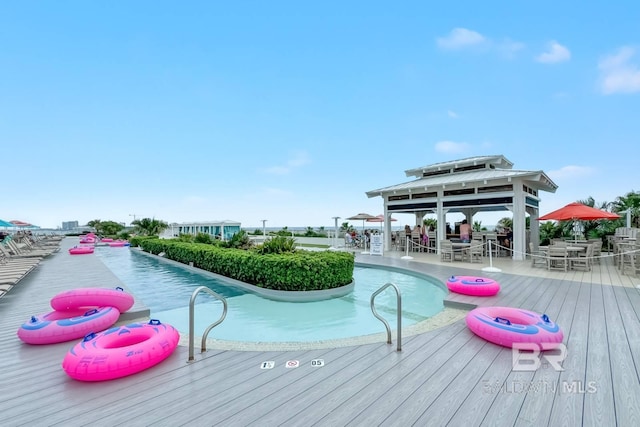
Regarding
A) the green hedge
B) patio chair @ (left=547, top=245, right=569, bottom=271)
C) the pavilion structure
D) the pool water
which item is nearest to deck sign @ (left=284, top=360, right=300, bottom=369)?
the pool water

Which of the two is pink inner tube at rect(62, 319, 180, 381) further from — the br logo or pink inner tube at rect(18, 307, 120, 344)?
the br logo

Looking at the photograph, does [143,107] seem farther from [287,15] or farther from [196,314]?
[196,314]

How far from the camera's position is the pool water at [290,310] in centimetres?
477

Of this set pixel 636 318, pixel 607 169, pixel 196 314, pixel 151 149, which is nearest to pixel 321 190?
pixel 151 149

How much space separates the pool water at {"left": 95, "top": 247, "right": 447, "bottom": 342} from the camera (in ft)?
15.7

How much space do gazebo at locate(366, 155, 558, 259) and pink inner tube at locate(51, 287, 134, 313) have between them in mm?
10643

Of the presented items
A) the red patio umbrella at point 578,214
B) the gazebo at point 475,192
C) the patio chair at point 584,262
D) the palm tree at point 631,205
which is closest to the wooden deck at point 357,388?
the patio chair at point 584,262

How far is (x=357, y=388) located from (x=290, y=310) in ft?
12.4

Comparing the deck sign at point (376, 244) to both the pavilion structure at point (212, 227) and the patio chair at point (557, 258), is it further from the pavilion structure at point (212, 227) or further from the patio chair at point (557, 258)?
the pavilion structure at point (212, 227)

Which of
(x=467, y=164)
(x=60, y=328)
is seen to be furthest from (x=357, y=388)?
(x=467, y=164)

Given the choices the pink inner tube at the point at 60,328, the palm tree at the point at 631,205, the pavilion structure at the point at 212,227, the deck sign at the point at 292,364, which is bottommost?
the deck sign at the point at 292,364

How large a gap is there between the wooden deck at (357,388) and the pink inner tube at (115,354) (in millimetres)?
84

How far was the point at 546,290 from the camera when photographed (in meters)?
5.68

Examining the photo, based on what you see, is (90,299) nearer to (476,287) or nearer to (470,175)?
(476,287)
